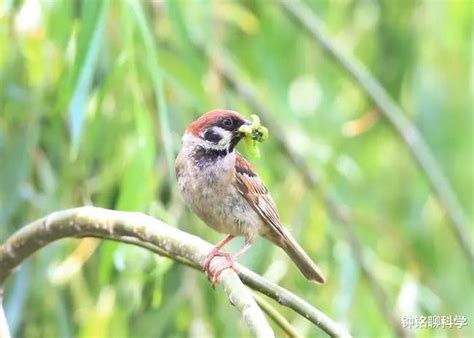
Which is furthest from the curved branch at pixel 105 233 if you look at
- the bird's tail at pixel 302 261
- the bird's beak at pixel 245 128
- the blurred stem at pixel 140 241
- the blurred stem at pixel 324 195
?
the blurred stem at pixel 324 195

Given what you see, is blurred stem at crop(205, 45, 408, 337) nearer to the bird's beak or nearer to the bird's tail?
the bird's tail

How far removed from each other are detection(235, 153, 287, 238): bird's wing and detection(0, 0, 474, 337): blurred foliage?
0.16 metres

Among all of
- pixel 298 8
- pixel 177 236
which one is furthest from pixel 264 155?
pixel 177 236

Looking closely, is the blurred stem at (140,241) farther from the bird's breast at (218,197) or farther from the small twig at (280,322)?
the bird's breast at (218,197)

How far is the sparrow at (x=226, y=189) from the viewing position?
6.79ft

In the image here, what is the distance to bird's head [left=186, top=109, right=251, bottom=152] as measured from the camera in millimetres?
2004

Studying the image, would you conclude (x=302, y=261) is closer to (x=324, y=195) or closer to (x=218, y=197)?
(x=218, y=197)

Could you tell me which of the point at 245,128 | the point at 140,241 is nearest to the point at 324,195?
the point at 245,128

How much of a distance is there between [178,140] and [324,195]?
45 cm

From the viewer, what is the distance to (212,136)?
2104mm

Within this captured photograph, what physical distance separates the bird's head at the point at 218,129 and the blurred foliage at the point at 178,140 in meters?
0.14

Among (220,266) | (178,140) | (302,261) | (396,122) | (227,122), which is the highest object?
(396,122)

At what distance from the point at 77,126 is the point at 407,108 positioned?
2076 millimetres

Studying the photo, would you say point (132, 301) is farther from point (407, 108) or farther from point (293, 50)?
point (407, 108)
